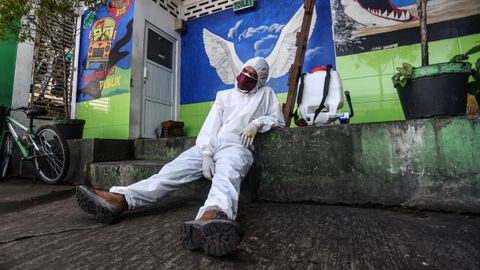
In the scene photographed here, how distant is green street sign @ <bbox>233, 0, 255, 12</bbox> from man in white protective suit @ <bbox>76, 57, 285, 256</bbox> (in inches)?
115

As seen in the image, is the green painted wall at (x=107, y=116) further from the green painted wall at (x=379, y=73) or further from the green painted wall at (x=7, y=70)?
the green painted wall at (x=379, y=73)

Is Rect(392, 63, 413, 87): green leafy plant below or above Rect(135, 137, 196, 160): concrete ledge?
above

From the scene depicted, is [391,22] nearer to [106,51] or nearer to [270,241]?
[270,241]

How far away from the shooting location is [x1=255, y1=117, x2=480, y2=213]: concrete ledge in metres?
1.61

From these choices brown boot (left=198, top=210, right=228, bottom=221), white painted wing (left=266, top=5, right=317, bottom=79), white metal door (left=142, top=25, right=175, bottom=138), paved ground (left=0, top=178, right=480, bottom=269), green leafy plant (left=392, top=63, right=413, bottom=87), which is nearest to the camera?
paved ground (left=0, top=178, right=480, bottom=269)

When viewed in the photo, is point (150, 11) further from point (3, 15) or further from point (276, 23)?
point (276, 23)

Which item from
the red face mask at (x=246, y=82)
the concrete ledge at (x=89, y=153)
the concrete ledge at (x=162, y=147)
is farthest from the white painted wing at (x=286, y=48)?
the concrete ledge at (x=89, y=153)

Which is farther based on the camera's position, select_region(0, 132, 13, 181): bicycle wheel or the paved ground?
select_region(0, 132, 13, 181): bicycle wheel

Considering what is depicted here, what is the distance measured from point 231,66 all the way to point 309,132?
292cm

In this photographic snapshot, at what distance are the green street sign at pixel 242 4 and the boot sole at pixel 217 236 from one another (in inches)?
172

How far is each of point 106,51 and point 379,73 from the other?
181 inches

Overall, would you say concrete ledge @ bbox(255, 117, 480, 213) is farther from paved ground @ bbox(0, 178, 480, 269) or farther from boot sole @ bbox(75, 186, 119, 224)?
boot sole @ bbox(75, 186, 119, 224)

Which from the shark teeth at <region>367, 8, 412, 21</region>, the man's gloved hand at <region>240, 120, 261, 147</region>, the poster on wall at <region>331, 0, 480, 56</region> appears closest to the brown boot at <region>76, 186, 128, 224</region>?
the man's gloved hand at <region>240, 120, 261, 147</region>

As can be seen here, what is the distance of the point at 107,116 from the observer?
413 cm
